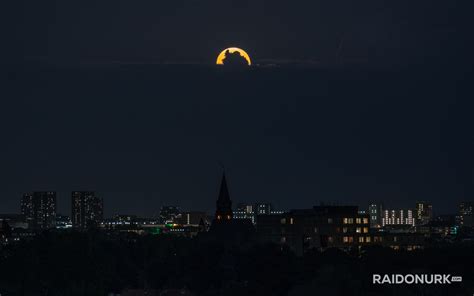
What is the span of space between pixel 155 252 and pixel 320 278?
66148 mm

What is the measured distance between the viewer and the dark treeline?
121m

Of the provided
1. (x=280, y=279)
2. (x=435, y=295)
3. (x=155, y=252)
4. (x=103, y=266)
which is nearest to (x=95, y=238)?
(x=155, y=252)

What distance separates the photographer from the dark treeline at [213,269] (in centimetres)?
12100

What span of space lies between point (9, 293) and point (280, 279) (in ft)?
101

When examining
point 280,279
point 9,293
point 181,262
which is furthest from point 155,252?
point 280,279

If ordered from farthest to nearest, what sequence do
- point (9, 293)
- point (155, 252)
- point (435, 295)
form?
point (155, 252) → point (9, 293) → point (435, 295)

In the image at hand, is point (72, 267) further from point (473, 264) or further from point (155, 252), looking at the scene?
point (473, 264)

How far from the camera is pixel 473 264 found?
137250mm

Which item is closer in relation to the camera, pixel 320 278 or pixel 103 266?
pixel 320 278

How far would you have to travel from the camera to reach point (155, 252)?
183750mm

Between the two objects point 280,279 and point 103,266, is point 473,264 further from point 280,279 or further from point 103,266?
point 103,266

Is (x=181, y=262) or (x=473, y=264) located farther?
(x=181, y=262)

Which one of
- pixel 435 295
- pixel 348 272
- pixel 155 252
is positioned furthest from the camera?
pixel 155 252

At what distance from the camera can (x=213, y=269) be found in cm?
15112
